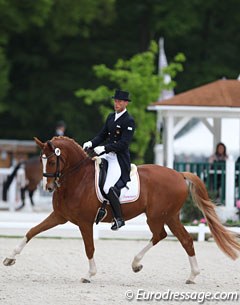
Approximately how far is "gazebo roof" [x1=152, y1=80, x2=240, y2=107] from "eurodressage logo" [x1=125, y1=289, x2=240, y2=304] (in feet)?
36.2

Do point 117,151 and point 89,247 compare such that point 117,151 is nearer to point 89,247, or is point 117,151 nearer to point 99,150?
point 99,150

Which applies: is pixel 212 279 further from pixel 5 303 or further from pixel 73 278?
pixel 5 303

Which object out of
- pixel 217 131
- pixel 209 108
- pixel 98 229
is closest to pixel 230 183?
pixel 209 108

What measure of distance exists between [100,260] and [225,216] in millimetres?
Result: 6740

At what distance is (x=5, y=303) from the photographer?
10.5m

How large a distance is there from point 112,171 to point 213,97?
10261 mm

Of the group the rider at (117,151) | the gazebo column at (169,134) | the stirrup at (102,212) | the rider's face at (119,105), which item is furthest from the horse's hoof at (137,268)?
the gazebo column at (169,134)

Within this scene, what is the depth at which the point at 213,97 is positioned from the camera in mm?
22891

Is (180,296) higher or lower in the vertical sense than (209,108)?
lower

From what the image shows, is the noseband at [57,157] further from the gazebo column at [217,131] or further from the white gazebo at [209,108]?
the gazebo column at [217,131]

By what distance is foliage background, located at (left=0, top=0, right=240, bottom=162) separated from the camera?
4503 cm

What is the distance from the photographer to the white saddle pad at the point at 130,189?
1290cm

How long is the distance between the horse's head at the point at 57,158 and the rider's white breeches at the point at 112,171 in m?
0.33

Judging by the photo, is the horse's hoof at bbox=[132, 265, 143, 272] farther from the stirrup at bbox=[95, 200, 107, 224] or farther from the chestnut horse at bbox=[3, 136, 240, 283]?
the stirrup at bbox=[95, 200, 107, 224]
